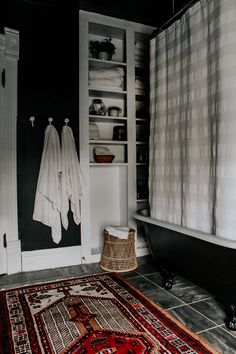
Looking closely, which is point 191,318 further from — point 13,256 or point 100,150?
point 100,150

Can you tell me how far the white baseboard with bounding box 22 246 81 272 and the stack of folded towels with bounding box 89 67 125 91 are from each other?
5.96ft

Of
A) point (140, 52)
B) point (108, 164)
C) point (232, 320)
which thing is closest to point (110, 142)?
point (108, 164)

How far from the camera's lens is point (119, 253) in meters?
2.95

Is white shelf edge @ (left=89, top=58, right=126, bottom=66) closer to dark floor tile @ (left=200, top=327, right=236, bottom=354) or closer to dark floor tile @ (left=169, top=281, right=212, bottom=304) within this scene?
dark floor tile @ (left=169, top=281, right=212, bottom=304)

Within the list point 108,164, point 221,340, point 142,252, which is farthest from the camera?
point 142,252

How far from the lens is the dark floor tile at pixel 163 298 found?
225cm

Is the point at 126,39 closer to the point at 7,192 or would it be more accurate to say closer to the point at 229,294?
the point at 7,192

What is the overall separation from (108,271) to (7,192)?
1.27 metres

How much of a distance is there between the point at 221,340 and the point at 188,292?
0.71 m

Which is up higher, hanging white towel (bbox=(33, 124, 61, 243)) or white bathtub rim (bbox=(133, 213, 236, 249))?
hanging white towel (bbox=(33, 124, 61, 243))

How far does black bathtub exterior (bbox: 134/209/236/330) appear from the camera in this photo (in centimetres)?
A: 182

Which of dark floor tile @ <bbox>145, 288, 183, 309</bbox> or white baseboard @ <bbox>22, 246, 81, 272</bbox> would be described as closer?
dark floor tile @ <bbox>145, 288, 183, 309</bbox>

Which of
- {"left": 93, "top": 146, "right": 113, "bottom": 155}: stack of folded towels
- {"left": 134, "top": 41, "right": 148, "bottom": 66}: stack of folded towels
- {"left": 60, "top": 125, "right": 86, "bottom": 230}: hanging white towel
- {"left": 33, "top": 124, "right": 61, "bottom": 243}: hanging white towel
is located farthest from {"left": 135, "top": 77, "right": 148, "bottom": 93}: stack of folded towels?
{"left": 33, "top": 124, "right": 61, "bottom": 243}: hanging white towel

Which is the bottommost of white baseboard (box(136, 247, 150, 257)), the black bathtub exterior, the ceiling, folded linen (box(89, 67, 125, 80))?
white baseboard (box(136, 247, 150, 257))
